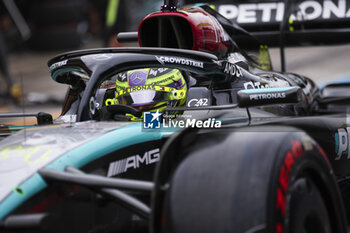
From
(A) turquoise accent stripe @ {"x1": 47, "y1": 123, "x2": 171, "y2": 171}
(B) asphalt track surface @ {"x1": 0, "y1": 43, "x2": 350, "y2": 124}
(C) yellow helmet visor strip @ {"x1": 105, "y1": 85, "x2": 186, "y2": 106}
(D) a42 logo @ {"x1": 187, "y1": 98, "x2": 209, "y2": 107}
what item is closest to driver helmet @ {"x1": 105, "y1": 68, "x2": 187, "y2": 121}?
(C) yellow helmet visor strip @ {"x1": 105, "y1": 85, "x2": 186, "y2": 106}

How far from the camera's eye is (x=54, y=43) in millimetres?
14672

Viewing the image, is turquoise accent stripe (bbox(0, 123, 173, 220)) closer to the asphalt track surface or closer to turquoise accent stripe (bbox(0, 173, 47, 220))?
turquoise accent stripe (bbox(0, 173, 47, 220))

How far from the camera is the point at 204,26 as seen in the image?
3.37 m

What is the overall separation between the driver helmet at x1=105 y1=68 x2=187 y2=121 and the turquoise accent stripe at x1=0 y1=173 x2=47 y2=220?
1.03 metres

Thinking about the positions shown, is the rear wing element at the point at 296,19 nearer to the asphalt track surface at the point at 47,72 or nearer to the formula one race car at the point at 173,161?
the formula one race car at the point at 173,161

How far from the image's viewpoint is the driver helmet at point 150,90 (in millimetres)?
3139

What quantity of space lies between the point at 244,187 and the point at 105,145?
27.1 inches

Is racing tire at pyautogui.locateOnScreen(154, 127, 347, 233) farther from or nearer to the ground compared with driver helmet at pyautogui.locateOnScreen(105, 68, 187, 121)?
nearer to the ground

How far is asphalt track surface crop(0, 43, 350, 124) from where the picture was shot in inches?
390

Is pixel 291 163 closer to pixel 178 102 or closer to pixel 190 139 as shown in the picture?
pixel 190 139

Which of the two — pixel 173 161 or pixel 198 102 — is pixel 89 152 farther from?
pixel 198 102

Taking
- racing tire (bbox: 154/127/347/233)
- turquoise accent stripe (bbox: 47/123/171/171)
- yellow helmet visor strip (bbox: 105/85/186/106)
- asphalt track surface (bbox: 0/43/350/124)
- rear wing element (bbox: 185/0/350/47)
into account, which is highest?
rear wing element (bbox: 185/0/350/47)

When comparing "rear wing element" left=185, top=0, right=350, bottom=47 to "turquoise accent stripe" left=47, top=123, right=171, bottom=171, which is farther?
"rear wing element" left=185, top=0, right=350, bottom=47

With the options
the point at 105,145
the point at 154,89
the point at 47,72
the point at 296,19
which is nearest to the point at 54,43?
the point at 47,72
